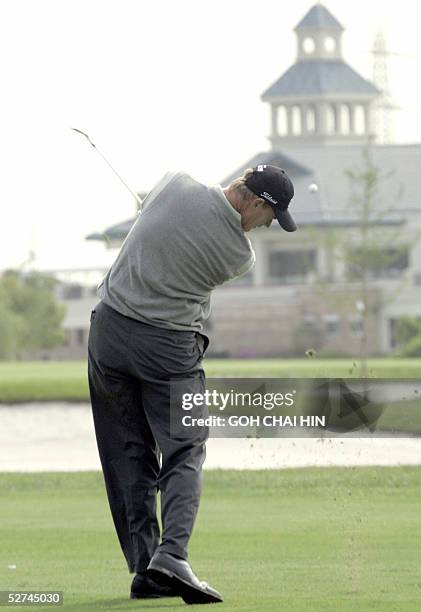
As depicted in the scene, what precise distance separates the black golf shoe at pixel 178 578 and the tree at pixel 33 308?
242 feet

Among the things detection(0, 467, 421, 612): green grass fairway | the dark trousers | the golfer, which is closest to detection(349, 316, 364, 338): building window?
detection(0, 467, 421, 612): green grass fairway

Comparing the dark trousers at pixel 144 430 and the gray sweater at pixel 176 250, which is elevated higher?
the gray sweater at pixel 176 250

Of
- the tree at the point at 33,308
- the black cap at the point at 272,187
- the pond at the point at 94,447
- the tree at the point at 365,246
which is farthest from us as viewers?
the tree at the point at 33,308

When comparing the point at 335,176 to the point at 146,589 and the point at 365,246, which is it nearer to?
the point at 365,246

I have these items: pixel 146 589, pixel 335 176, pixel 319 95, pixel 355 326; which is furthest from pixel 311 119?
pixel 146 589

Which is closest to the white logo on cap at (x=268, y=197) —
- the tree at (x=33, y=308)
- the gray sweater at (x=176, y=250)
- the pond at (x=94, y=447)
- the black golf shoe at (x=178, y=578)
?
the gray sweater at (x=176, y=250)

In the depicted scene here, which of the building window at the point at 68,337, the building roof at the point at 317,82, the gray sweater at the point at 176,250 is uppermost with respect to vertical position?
the building roof at the point at 317,82

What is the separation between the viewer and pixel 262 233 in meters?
98.1

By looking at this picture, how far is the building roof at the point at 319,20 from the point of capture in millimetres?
130125

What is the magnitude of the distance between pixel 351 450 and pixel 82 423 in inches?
972

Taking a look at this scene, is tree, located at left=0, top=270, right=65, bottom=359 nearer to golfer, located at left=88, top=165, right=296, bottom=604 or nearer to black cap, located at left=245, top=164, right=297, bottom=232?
golfer, located at left=88, top=165, right=296, bottom=604

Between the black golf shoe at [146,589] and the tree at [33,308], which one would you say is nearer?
the black golf shoe at [146,589]

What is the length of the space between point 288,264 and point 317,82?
104 feet

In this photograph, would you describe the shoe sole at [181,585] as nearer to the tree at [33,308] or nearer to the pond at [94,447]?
the pond at [94,447]
